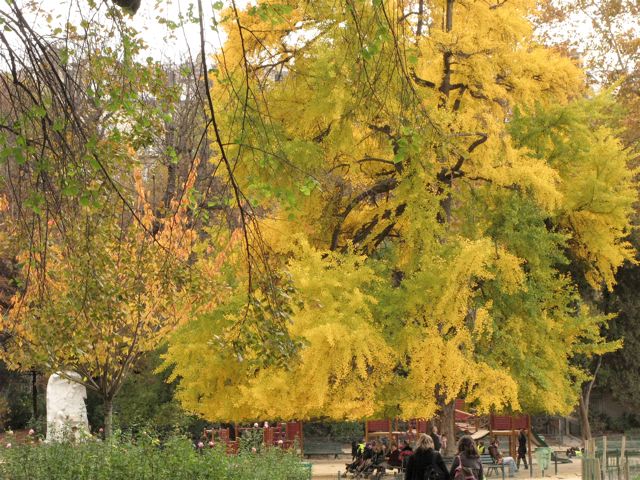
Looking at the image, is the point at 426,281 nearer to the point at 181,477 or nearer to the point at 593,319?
the point at 593,319

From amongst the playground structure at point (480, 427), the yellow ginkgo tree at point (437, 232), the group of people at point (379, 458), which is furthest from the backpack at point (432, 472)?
the playground structure at point (480, 427)

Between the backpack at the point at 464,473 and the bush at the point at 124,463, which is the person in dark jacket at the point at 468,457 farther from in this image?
the bush at the point at 124,463

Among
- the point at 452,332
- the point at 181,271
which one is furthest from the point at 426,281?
the point at 181,271

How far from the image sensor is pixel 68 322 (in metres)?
12.4

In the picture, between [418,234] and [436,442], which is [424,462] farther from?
[418,234]

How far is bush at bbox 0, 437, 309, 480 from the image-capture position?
1326 centimetres

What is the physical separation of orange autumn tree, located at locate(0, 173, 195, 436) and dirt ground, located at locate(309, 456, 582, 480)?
20.6ft

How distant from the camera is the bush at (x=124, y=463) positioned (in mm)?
13258

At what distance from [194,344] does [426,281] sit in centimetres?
504

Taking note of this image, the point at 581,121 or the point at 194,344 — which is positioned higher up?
the point at 581,121

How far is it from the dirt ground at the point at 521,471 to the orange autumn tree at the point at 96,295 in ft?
20.6

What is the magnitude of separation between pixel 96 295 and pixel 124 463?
2.85 metres

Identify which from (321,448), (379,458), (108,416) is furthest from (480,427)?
(108,416)

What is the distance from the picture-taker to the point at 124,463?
531 inches
